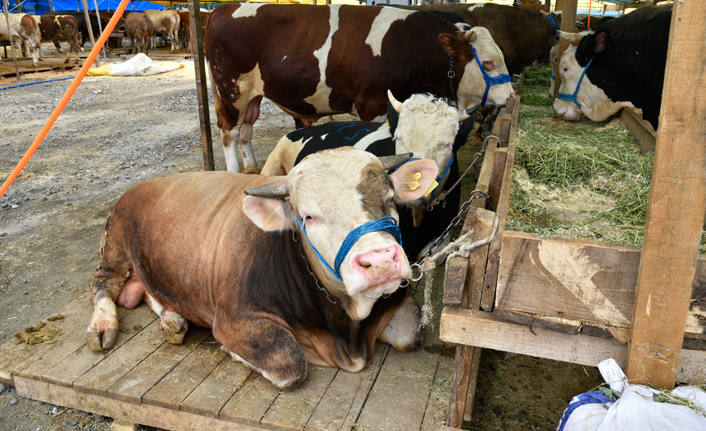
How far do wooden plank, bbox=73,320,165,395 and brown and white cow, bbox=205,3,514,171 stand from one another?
3.23 metres

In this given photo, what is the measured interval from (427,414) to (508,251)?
94 cm

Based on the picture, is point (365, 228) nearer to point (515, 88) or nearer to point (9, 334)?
point (9, 334)

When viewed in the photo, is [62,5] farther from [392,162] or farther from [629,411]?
[629,411]

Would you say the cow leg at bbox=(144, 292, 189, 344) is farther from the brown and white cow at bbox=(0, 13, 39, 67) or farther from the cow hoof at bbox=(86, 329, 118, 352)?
the brown and white cow at bbox=(0, 13, 39, 67)

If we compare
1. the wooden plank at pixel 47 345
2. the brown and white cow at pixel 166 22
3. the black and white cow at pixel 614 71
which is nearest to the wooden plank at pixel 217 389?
the wooden plank at pixel 47 345

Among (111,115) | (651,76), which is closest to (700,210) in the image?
(651,76)

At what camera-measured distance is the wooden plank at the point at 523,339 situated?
1.84 metres

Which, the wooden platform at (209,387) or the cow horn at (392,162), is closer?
the wooden platform at (209,387)

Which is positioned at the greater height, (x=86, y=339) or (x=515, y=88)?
(x=515, y=88)

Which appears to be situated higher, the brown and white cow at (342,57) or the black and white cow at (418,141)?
the brown and white cow at (342,57)

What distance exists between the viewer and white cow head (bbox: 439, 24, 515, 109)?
5219 mm

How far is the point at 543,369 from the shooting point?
2.91m

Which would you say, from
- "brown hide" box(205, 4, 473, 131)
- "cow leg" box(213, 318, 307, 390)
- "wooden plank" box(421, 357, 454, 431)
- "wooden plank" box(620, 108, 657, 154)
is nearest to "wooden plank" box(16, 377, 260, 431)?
"cow leg" box(213, 318, 307, 390)

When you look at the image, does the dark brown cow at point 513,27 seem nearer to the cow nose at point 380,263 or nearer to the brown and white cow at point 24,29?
the cow nose at point 380,263
